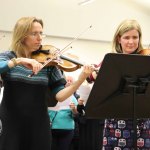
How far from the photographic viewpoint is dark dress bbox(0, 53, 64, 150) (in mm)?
1712

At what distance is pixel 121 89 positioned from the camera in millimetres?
1647

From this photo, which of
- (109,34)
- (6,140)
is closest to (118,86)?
(6,140)

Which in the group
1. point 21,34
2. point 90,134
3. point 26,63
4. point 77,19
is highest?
point 77,19

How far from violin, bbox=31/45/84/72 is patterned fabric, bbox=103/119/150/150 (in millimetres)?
419

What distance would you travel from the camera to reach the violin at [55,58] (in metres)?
1.92

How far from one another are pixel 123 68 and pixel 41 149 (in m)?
0.63

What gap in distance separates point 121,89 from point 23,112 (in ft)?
1.75

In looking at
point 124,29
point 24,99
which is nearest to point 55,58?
point 24,99

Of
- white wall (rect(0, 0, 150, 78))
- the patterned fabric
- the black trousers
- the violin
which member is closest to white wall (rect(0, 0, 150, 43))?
white wall (rect(0, 0, 150, 78))

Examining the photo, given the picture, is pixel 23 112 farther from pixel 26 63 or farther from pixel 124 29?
pixel 124 29

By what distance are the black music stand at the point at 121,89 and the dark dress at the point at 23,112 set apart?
0.29 metres

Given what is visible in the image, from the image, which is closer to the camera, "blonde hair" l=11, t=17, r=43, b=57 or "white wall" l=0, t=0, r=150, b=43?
"blonde hair" l=11, t=17, r=43, b=57

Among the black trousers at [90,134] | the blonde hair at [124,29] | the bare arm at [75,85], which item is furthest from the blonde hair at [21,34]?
the black trousers at [90,134]

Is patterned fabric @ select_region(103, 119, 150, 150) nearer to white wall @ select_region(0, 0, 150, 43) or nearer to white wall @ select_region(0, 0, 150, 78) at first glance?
white wall @ select_region(0, 0, 150, 78)
